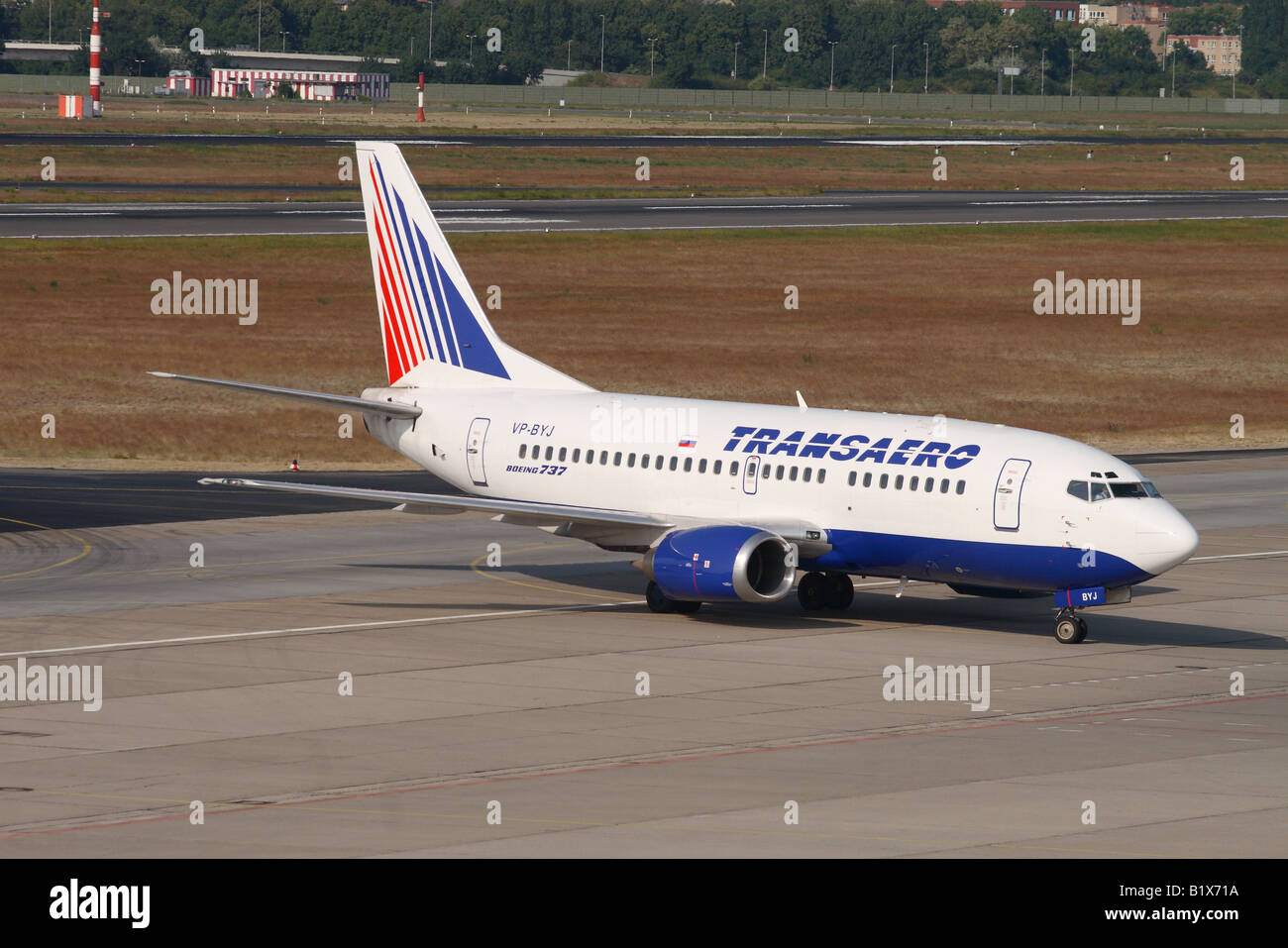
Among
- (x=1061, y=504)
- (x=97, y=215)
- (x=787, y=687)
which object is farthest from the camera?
(x=97, y=215)

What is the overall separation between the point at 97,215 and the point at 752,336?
4672cm

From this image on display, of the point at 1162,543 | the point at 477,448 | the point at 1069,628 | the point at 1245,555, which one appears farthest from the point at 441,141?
the point at 1162,543

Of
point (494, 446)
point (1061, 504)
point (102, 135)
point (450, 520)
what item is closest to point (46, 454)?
point (450, 520)

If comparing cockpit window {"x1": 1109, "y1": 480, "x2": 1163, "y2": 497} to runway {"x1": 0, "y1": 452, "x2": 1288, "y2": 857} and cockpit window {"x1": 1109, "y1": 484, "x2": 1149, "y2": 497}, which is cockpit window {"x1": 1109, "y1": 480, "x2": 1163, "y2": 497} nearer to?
cockpit window {"x1": 1109, "y1": 484, "x2": 1149, "y2": 497}

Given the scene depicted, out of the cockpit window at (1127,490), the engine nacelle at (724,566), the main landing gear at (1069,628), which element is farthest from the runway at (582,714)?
the cockpit window at (1127,490)

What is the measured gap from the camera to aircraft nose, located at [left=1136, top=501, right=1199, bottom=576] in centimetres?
3806

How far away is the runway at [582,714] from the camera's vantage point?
25000 millimetres

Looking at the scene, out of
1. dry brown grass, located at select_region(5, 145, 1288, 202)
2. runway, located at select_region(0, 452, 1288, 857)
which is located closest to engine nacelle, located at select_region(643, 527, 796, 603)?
runway, located at select_region(0, 452, 1288, 857)

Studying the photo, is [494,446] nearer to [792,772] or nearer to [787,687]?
[787,687]

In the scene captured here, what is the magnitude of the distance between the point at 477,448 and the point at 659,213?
8518 cm

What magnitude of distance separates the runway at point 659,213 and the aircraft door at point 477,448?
215ft

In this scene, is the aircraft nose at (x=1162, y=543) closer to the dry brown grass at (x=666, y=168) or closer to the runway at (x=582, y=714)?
the runway at (x=582, y=714)

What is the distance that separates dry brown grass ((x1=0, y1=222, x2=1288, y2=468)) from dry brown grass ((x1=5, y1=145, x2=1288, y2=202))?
3289 centimetres
